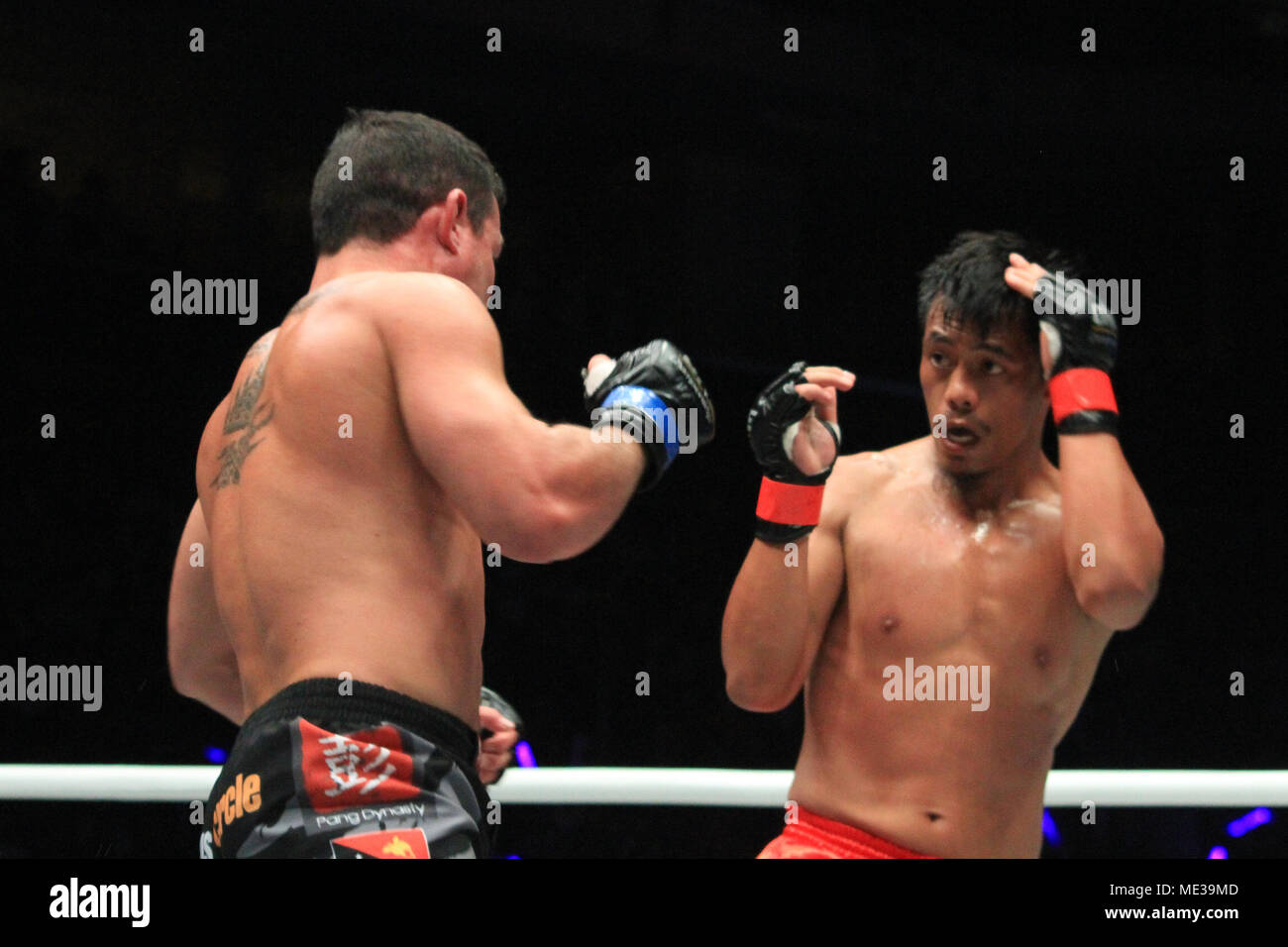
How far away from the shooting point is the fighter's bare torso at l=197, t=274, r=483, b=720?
129cm

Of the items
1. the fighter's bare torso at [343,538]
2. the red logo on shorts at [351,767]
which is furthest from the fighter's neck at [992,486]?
the red logo on shorts at [351,767]

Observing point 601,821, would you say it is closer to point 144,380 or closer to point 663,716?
point 663,716

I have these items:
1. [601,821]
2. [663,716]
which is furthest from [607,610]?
[601,821]

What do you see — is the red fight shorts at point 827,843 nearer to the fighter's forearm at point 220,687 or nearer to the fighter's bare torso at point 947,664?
the fighter's bare torso at point 947,664

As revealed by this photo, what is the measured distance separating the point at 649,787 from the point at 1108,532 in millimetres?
770

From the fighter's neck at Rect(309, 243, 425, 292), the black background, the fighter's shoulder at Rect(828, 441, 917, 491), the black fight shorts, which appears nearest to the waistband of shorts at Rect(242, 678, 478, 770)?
the black fight shorts

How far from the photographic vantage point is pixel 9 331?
12.9ft

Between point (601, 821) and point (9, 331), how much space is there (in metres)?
2.24

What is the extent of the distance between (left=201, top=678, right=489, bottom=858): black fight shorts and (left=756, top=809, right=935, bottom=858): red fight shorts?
585 mm

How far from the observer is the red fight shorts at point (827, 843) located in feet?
5.58

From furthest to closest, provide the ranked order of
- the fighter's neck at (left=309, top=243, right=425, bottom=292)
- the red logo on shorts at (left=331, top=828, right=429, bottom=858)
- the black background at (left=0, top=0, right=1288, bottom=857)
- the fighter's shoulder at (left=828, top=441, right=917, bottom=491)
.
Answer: the black background at (left=0, top=0, right=1288, bottom=857), the fighter's shoulder at (left=828, top=441, right=917, bottom=491), the fighter's neck at (left=309, top=243, right=425, bottom=292), the red logo on shorts at (left=331, top=828, right=429, bottom=858)

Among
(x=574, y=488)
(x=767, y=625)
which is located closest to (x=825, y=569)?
(x=767, y=625)

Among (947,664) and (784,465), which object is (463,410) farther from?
(947,664)

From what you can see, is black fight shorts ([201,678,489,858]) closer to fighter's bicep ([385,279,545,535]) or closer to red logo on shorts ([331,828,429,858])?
red logo on shorts ([331,828,429,858])
